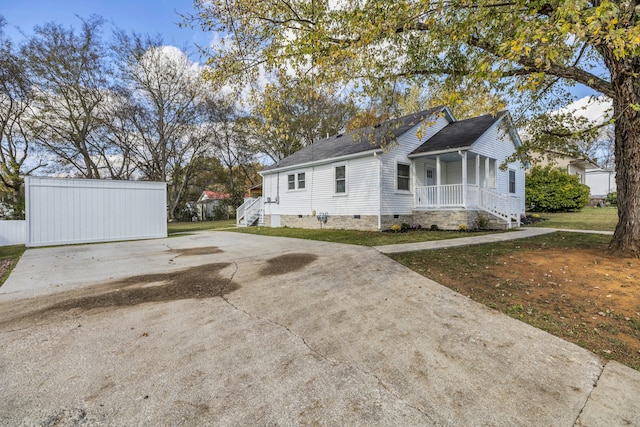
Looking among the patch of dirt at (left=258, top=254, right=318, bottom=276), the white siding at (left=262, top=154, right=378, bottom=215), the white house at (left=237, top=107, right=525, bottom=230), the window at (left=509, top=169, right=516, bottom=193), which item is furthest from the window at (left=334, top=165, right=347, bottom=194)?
the window at (left=509, top=169, right=516, bottom=193)

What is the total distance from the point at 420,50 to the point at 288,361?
7.64 m

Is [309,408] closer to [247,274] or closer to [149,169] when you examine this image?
[247,274]

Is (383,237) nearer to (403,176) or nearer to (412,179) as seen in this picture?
(403,176)

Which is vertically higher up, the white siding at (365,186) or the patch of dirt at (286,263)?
the white siding at (365,186)

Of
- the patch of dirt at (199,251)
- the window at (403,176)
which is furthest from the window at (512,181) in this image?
the patch of dirt at (199,251)

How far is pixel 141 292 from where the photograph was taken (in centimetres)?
446

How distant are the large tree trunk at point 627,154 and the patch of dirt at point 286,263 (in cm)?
612

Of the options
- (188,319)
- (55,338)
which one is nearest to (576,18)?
(188,319)

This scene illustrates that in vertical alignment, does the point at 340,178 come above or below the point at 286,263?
above

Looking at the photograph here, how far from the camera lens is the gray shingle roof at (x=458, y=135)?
12430mm

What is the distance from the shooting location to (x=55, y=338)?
2.97 meters

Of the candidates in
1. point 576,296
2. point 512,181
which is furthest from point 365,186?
point 576,296

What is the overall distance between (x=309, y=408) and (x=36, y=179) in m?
12.8

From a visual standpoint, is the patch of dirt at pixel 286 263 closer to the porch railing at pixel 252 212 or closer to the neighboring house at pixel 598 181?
the porch railing at pixel 252 212
